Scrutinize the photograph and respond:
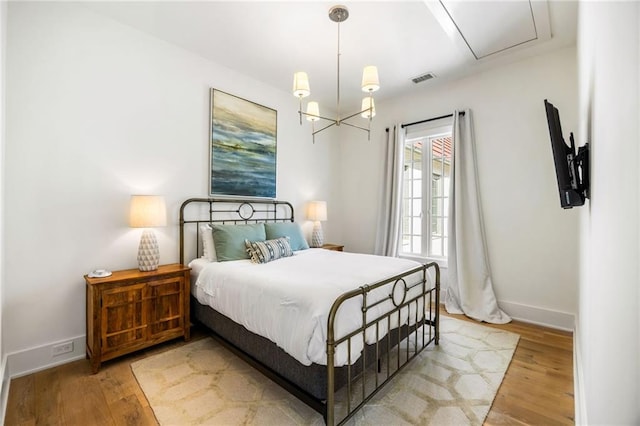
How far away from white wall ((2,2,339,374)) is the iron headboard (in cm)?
13

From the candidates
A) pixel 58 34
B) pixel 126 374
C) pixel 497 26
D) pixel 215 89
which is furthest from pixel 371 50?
pixel 126 374

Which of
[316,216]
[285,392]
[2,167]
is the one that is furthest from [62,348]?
[316,216]

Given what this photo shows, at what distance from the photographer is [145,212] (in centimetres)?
247

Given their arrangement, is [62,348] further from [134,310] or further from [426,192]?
[426,192]

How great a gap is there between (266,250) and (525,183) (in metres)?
3.00

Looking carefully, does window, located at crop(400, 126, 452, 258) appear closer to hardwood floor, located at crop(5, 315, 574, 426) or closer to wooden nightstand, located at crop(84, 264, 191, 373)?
hardwood floor, located at crop(5, 315, 574, 426)

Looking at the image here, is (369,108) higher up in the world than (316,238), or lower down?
higher up

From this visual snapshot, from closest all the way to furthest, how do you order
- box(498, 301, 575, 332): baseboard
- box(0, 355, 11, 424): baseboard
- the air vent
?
1. box(0, 355, 11, 424): baseboard
2. box(498, 301, 575, 332): baseboard
3. the air vent

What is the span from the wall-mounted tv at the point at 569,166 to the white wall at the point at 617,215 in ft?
0.75

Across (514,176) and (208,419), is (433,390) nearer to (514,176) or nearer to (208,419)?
(208,419)

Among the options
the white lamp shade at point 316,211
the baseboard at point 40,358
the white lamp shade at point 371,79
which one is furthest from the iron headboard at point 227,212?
the white lamp shade at point 371,79

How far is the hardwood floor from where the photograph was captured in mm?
1695

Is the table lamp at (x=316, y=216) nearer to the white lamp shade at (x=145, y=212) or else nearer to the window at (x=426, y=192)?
the window at (x=426, y=192)

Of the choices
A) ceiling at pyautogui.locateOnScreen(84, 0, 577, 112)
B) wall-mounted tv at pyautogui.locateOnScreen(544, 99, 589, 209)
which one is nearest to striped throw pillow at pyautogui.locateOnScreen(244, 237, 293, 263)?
ceiling at pyautogui.locateOnScreen(84, 0, 577, 112)
